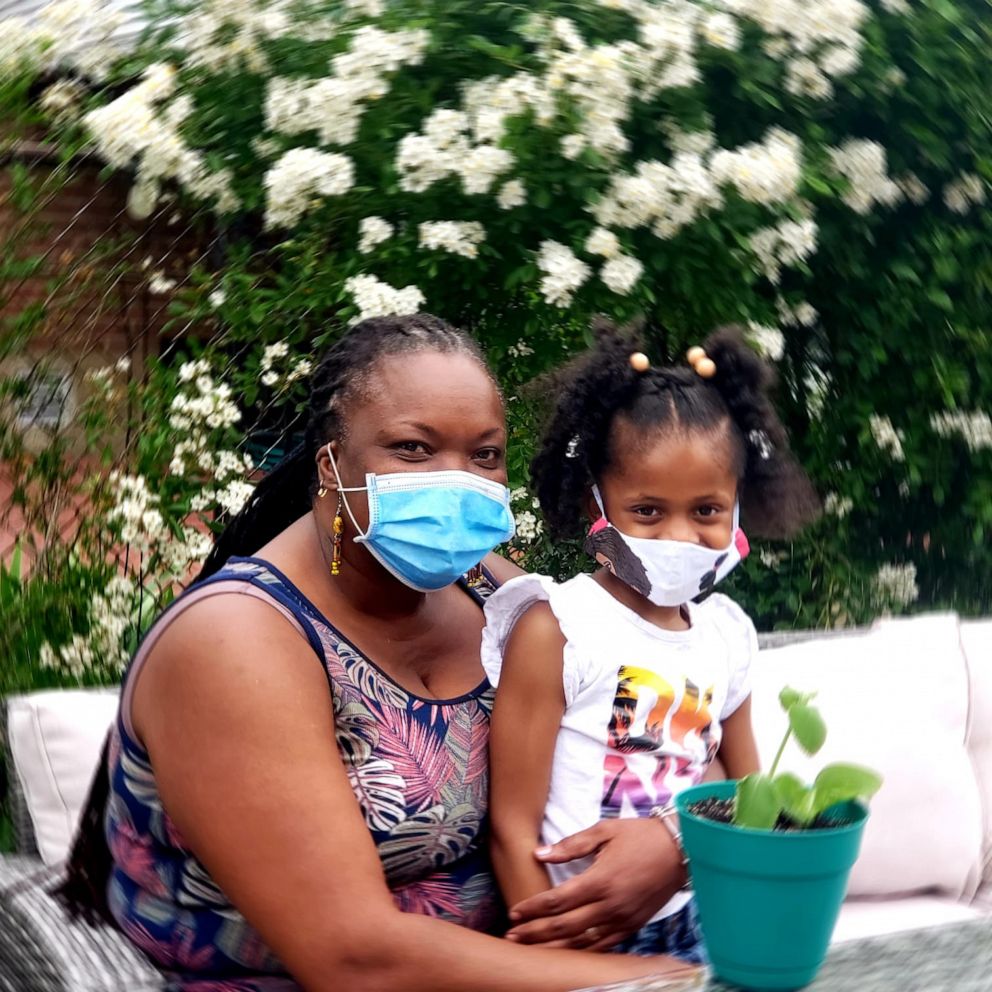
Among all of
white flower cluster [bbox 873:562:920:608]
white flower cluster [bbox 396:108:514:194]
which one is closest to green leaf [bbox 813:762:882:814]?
white flower cluster [bbox 396:108:514:194]

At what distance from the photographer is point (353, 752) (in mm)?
1901

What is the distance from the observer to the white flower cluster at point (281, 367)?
340 cm

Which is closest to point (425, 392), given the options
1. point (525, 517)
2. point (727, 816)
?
point (727, 816)

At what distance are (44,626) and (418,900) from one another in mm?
1767

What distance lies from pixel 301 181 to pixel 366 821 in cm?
179

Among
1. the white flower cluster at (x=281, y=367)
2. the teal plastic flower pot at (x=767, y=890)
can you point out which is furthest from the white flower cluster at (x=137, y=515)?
the teal plastic flower pot at (x=767, y=890)

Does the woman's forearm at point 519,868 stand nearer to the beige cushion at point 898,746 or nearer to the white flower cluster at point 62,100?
the beige cushion at point 898,746

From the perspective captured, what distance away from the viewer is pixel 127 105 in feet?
10.5

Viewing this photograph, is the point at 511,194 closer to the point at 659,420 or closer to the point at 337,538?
the point at 659,420

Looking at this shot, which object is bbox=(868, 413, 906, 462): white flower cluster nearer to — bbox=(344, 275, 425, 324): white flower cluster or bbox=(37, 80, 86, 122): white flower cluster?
bbox=(344, 275, 425, 324): white flower cluster

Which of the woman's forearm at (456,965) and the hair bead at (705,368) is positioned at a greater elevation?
the hair bead at (705,368)

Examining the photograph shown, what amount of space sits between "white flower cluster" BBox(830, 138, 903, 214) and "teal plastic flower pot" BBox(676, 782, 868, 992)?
99.1 inches

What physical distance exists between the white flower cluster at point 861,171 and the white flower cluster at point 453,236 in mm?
1049

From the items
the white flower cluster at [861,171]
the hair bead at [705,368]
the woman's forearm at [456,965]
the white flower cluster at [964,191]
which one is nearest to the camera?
the woman's forearm at [456,965]
